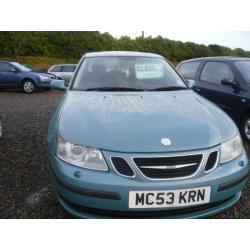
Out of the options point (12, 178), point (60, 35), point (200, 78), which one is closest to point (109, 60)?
point (12, 178)

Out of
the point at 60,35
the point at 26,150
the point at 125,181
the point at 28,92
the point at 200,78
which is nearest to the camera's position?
the point at 125,181

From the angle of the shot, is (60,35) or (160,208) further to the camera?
(60,35)

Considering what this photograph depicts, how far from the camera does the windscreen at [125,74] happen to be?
3.00 meters

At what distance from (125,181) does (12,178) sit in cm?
172

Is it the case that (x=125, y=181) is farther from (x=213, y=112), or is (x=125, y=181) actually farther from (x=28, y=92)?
(x=28, y=92)

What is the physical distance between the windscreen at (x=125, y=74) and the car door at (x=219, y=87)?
5.35 ft

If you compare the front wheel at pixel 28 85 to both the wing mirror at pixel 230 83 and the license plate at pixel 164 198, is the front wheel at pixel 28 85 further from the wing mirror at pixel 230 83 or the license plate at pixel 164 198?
the license plate at pixel 164 198

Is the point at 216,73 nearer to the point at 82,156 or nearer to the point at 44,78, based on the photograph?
the point at 82,156

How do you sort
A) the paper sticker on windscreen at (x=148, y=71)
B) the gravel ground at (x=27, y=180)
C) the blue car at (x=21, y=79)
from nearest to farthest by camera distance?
the gravel ground at (x=27, y=180) → the paper sticker on windscreen at (x=148, y=71) → the blue car at (x=21, y=79)

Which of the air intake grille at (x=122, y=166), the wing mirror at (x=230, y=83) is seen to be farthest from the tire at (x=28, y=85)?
the air intake grille at (x=122, y=166)

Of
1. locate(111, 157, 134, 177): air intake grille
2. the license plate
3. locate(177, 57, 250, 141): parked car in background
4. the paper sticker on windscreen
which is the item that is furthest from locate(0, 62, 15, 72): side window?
the license plate

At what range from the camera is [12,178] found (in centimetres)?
299

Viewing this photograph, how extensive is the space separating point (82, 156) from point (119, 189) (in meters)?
0.34

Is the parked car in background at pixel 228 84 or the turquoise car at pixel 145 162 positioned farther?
the parked car in background at pixel 228 84
